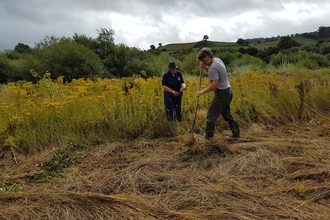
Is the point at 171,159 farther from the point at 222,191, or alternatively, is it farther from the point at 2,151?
the point at 2,151

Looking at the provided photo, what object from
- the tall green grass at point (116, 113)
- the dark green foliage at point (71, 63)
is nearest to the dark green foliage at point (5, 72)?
the dark green foliage at point (71, 63)

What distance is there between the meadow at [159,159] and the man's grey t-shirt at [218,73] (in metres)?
0.97

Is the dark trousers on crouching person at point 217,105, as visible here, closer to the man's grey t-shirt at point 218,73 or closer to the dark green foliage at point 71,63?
the man's grey t-shirt at point 218,73

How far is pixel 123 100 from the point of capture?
20.8ft

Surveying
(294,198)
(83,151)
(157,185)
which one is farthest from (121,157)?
(294,198)

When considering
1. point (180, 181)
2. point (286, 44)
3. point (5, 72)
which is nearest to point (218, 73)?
point (180, 181)

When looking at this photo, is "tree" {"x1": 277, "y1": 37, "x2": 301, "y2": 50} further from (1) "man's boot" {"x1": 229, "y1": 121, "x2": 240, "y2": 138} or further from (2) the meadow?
(1) "man's boot" {"x1": 229, "y1": 121, "x2": 240, "y2": 138}

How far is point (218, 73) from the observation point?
4.63 meters

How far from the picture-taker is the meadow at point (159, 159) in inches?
114

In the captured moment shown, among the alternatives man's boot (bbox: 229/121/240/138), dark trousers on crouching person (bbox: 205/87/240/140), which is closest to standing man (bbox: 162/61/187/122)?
dark trousers on crouching person (bbox: 205/87/240/140)

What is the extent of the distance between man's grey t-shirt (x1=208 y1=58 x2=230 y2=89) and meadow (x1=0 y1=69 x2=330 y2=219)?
38.1 inches

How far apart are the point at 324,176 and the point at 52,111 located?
4715 mm

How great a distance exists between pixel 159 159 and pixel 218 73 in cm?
172

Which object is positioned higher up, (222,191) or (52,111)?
(52,111)
